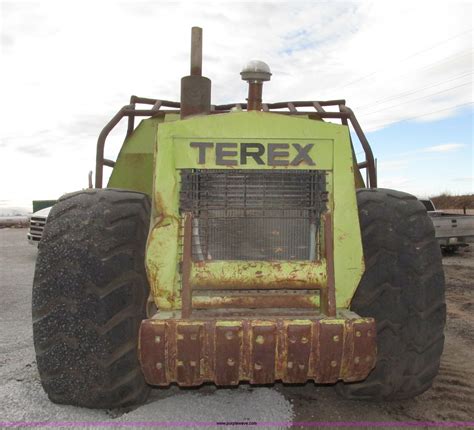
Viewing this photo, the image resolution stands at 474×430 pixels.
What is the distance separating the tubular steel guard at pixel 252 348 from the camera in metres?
2.43

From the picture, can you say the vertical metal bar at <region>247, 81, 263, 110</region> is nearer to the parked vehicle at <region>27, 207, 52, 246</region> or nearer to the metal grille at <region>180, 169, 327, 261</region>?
the metal grille at <region>180, 169, 327, 261</region>

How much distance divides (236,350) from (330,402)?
112 cm

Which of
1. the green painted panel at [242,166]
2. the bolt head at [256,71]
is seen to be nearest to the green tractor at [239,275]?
the green painted panel at [242,166]

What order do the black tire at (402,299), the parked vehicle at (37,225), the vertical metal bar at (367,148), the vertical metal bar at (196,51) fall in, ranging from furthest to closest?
the parked vehicle at (37,225) < the vertical metal bar at (367,148) < the vertical metal bar at (196,51) < the black tire at (402,299)

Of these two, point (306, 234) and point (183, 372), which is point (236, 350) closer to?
point (183, 372)

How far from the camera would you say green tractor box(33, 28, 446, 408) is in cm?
247

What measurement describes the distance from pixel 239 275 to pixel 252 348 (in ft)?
1.48

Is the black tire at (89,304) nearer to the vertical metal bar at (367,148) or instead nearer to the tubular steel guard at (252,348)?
the tubular steel guard at (252,348)

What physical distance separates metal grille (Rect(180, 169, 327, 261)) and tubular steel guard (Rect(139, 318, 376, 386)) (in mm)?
536

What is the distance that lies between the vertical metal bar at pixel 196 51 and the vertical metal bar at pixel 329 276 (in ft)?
5.64

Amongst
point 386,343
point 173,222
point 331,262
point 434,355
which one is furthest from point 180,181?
point 434,355

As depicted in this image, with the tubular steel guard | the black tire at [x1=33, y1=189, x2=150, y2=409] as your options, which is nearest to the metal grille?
the black tire at [x1=33, y1=189, x2=150, y2=409]

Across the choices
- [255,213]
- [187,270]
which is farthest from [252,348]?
[255,213]

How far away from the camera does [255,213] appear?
2.90m
